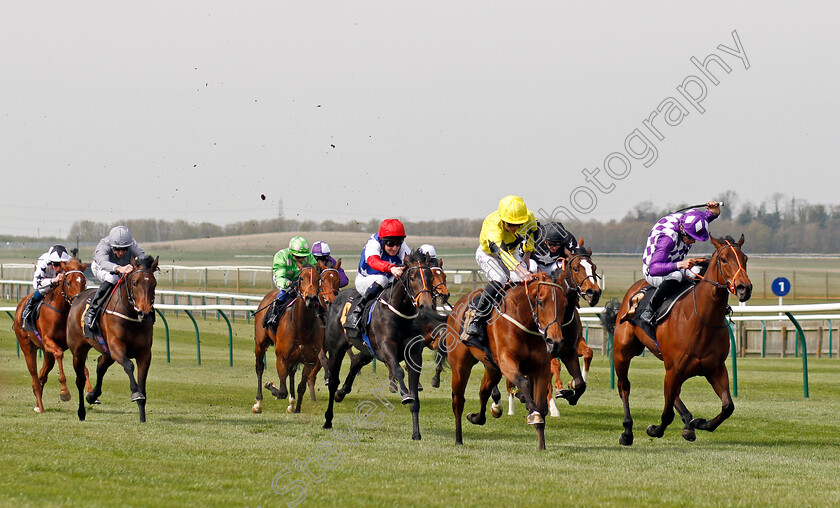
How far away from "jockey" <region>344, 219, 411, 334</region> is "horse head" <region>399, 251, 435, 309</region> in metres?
0.69

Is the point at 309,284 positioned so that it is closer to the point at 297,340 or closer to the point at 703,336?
the point at 297,340

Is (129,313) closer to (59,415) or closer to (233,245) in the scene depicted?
(59,415)

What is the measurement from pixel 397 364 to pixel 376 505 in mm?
3972

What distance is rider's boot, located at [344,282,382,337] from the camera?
34.1 ft

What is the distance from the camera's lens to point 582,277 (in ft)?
26.9

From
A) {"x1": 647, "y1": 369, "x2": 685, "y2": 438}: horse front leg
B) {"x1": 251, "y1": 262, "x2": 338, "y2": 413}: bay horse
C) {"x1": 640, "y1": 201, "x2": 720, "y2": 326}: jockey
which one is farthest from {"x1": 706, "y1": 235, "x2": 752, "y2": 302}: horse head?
{"x1": 251, "y1": 262, "x2": 338, "y2": 413}: bay horse

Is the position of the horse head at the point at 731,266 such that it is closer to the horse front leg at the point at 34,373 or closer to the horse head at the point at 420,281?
the horse head at the point at 420,281

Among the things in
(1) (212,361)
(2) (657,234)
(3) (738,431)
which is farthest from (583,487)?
(1) (212,361)

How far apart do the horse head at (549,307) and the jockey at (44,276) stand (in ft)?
23.3

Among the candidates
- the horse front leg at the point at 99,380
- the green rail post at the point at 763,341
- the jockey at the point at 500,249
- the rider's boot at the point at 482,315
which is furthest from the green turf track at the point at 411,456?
the green rail post at the point at 763,341

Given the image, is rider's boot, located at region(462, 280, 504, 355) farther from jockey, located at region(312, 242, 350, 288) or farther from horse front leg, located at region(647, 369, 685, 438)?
jockey, located at region(312, 242, 350, 288)

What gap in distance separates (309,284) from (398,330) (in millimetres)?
2111

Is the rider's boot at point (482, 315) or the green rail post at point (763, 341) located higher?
the rider's boot at point (482, 315)

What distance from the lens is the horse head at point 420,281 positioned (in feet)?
29.6
